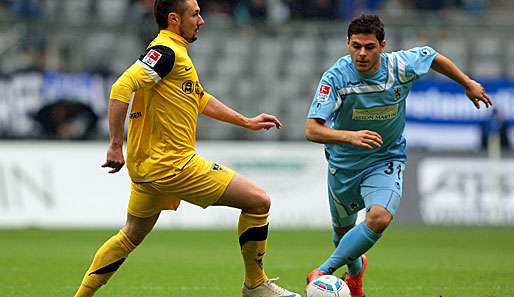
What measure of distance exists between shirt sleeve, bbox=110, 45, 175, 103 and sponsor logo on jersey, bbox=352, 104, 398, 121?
1682mm

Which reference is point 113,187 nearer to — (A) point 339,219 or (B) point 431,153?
(B) point 431,153

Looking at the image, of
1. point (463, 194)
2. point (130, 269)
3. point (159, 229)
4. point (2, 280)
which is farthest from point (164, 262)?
point (463, 194)

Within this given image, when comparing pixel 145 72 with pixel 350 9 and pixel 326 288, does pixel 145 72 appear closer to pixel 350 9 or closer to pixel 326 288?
pixel 326 288

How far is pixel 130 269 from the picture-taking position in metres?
12.5

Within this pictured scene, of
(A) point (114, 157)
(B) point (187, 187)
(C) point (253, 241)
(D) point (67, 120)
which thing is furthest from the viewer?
(D) point (67, 120)

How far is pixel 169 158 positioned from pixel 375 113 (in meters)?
1.81

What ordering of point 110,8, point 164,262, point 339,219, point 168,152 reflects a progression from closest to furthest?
point 168,152 < point 339,219 < point 164,262 < point 110,8

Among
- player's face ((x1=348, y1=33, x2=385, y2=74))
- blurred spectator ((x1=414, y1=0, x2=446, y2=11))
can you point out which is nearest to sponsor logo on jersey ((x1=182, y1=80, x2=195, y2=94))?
player's face ((x1=348, y1=33, x2=385, y2=74))

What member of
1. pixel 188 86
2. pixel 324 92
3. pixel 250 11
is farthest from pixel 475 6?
pixel 188 86

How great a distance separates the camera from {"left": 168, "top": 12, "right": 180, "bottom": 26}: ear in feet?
26.7

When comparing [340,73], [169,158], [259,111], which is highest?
[340,73]

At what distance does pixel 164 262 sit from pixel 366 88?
214 inches

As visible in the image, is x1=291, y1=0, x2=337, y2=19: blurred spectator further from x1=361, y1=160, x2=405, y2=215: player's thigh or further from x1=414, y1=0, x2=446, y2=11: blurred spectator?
x1=361, y1=160, x2=405, y2=215: player's thigh

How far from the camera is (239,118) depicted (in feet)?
28.2
